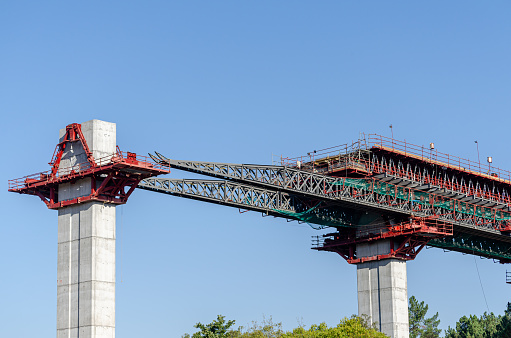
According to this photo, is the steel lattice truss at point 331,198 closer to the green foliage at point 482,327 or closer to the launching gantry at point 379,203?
the launching gantry at point 379,203

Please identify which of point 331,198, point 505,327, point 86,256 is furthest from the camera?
point 505,327

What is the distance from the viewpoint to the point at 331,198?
293 ft

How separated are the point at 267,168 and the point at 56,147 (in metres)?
19.1

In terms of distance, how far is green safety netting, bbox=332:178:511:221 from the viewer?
9219cm

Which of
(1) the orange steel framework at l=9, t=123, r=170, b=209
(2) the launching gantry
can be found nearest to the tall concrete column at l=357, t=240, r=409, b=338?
(2) the launching gantry

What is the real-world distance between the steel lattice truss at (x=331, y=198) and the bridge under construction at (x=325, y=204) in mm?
115

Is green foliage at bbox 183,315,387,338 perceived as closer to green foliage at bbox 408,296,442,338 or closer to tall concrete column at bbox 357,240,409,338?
tall concrete column at bbox 357,240,409,338

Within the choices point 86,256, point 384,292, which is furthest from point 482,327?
point 86,256

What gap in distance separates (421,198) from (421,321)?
83852 mm

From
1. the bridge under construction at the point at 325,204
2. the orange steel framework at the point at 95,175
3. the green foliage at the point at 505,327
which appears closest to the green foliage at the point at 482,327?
A: the green foliage at the point at 505,327

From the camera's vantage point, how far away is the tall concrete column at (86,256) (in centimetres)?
7206

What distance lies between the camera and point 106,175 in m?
75.1

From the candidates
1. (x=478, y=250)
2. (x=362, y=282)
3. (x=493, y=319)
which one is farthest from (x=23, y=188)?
(x=493, y=319)

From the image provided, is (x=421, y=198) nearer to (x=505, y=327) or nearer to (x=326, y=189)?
(x=326, y=189)
